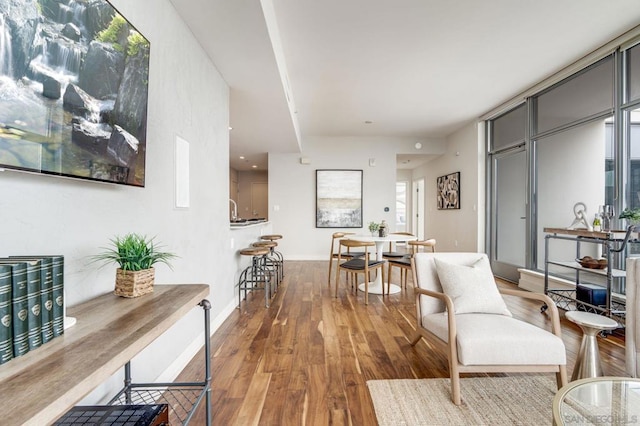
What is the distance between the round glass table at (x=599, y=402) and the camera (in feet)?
3.45

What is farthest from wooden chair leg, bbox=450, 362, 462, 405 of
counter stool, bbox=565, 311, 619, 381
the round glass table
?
counter stool, bbox=565, 311, 619, 381

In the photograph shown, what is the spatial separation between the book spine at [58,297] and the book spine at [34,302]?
49 millimetres

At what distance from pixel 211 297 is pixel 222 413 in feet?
3.99

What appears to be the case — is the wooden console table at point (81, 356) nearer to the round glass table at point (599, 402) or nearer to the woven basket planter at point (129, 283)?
the woven basket planter at point (129, 283)

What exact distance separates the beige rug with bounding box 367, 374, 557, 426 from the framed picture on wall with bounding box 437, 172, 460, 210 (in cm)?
494

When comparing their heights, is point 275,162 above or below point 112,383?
above

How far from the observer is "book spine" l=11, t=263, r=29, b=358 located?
686mm

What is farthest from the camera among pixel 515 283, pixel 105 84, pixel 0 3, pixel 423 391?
pixel 515 283

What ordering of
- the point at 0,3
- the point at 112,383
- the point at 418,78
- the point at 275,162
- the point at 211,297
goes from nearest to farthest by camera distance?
the point at 0,3 → the point at 112,383 → the point at 211,297 → the point at 418,78 → the point at 275,162

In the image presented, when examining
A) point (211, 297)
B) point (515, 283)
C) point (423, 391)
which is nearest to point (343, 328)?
Answer: point (423, 391)

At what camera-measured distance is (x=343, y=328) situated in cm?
279

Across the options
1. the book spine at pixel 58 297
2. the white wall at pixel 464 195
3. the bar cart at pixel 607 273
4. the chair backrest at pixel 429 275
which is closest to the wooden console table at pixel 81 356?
the book spine at pixel 58 297

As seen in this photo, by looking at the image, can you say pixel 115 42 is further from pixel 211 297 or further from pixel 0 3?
pixel 211 297

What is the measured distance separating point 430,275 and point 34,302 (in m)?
2.19
